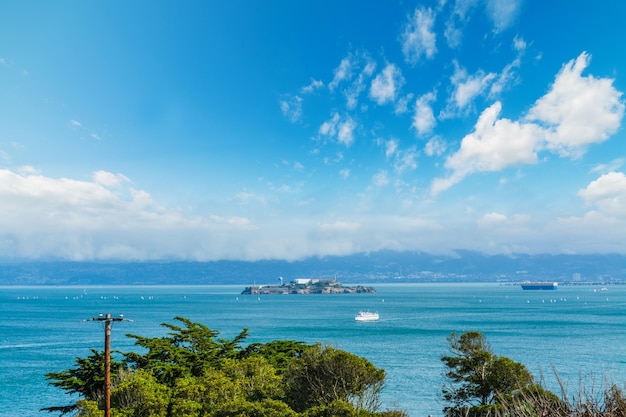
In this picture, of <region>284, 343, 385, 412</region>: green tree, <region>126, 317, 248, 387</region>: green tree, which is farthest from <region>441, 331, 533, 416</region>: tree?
<region>126, 317, 248, 387</region>: green tree

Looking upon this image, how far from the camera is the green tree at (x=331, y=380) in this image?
22984 mm

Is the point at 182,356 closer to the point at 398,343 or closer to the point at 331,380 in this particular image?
the point at 331,380

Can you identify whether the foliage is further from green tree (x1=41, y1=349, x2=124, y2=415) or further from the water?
the water

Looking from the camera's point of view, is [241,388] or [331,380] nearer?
[331,380]

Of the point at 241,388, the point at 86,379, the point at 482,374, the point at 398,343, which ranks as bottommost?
the point at 398,343

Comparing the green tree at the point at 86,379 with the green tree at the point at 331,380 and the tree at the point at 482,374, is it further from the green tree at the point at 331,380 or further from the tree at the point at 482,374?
the tree at the point at 482,374

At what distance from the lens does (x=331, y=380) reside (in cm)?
Result: 2323

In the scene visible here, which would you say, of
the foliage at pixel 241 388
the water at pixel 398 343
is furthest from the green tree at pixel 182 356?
the water at pixel 398 343

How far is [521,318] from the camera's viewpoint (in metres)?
112

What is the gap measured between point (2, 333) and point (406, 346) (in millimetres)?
67882

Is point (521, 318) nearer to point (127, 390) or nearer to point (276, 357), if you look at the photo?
point (276, 357)

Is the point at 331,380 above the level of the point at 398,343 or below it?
above

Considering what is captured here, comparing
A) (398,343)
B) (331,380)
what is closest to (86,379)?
(331,380)

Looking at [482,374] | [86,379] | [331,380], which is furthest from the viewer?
[86,379]
